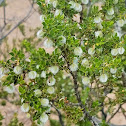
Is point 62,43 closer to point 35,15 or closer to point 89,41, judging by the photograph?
point 89,41

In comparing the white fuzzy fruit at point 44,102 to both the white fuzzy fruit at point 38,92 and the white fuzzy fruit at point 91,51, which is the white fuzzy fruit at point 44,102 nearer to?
the white fuzzy fruit at point 38,92

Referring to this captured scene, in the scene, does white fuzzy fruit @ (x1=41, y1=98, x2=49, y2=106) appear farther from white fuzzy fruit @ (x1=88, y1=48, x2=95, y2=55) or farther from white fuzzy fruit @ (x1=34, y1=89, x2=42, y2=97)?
white fuzzy fruit @ (x1=88, y1=48, x2=95, y2=55)

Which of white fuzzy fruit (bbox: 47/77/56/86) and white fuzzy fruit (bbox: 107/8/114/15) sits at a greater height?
white fuzzy fruit (bbox: 107/8/114/15)

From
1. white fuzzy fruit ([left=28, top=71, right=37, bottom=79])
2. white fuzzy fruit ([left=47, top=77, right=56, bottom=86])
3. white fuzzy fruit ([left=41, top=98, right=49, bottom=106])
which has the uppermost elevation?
white fuzzy fruit ([left=28, top=71, right=37, bottom=79])

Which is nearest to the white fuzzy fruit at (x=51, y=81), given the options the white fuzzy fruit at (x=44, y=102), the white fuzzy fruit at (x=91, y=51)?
the white fuzzy fruit at (x=44, y=102)

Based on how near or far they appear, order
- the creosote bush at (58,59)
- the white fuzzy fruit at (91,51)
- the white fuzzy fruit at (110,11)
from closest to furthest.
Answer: the creosote bush at (58,59) < the white fuzzy fruit at (91,51) < the white fuzzy fruit at (110,11)

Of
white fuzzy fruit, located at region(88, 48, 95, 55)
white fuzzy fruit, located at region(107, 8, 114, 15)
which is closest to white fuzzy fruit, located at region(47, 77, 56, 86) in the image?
white fuzzy fruit, located at region(88, 48, 95, 55)

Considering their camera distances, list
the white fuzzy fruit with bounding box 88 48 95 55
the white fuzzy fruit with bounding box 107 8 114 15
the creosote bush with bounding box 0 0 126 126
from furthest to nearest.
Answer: the white fuzzy fruit with bounding box 107 8 114 15 < the white fuzzy fruit with bounding box 88 48 95 55 < the creosote bush with bounding box 0 0 126 126

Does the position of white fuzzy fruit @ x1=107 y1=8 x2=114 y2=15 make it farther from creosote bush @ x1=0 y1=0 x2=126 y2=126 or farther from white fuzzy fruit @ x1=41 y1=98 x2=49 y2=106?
white fuzzy fruit @ x1=41 y1=98 x2=49 y2=106

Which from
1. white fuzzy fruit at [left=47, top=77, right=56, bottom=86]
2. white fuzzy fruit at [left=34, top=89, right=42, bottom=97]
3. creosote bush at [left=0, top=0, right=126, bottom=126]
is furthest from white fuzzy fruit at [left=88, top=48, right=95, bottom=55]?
white fuzzy fruit at [left=34, top=89, right=42, bottom=97]

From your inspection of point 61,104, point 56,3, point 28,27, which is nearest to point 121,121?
point 61,104

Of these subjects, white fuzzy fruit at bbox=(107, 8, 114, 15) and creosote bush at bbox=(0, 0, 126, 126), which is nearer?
creosote bush at bbox=(0, 0, 126, 126)

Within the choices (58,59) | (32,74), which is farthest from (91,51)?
(32,74)

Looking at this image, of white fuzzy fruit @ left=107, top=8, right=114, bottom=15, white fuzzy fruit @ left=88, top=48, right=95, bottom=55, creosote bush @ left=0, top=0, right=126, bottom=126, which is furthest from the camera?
white fuzzy fruit @ left=107, top=8, right=114, bottom=15
